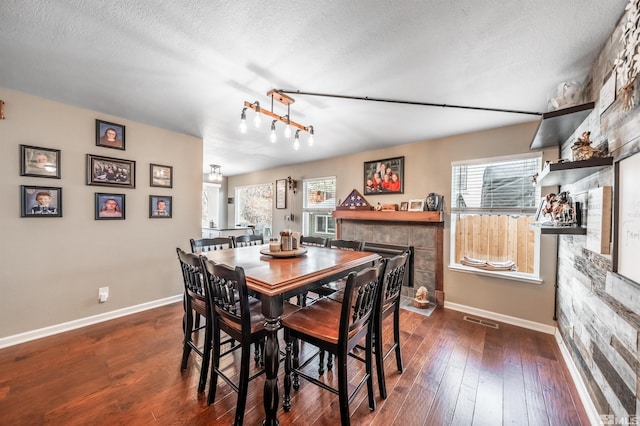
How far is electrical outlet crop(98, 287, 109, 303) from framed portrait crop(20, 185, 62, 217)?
91cm

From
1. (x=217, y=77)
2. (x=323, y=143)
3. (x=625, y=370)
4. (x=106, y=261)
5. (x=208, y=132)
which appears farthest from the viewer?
(x=323, y=143)

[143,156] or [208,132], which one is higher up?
[208,132]

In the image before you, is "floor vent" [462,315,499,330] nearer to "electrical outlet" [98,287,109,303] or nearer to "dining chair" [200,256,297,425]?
"dining chair" [200,256,297,425]

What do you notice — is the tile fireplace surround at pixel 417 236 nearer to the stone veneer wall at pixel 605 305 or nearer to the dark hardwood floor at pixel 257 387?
the dark hardwood floor at pixel 257 387

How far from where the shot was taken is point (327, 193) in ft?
15.8

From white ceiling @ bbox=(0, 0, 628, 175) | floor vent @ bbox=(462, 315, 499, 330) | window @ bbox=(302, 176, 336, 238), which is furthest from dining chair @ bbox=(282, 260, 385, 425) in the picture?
window @ bbox=(302, 176, 336, 238)

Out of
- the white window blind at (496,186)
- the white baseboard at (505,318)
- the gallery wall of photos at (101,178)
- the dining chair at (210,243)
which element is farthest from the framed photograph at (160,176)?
the white baseboard at (505,318)

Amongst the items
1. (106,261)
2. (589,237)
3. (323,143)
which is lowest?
(106,261)

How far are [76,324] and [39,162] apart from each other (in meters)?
1.71

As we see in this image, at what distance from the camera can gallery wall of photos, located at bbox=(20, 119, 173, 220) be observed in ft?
7.88

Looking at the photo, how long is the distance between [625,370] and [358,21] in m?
2.25

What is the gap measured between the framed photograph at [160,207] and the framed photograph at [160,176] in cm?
16

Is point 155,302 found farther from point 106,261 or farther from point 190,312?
point 190,312

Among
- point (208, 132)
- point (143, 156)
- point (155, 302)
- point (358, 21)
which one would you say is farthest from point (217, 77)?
point (155, 302)
